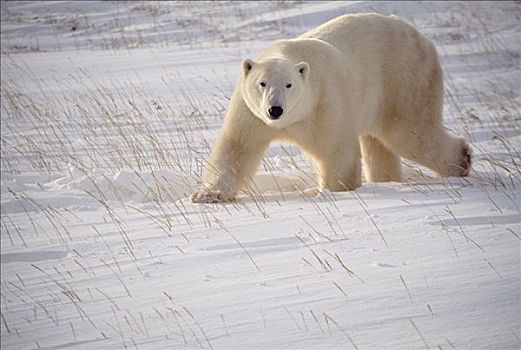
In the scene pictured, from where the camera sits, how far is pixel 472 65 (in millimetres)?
10438

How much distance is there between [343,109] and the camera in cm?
517

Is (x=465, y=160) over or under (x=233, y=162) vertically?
under

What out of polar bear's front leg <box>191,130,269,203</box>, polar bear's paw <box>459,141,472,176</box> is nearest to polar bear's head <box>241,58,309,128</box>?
polar bear's front leg <box>191,130,269,203</box>

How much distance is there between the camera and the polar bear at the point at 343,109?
4.95 metres

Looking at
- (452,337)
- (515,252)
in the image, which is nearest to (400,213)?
(515,252)

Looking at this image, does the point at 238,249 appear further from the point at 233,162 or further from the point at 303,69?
the point at 303,69

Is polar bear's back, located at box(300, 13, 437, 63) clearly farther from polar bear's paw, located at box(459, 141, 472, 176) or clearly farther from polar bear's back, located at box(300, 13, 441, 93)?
polar bear's paw, located at box(459, 141, 472, 176)

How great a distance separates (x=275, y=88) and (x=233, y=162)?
70 cm

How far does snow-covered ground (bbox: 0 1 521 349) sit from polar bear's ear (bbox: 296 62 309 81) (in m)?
0.88

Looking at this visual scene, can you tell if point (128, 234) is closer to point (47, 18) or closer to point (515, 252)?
point (515, 252)

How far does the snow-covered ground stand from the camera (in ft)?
7.89

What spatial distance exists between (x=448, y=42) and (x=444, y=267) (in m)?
10.4

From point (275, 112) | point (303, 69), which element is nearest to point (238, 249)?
point (275, 112)

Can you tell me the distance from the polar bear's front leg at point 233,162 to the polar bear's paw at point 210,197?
0.23 feet
